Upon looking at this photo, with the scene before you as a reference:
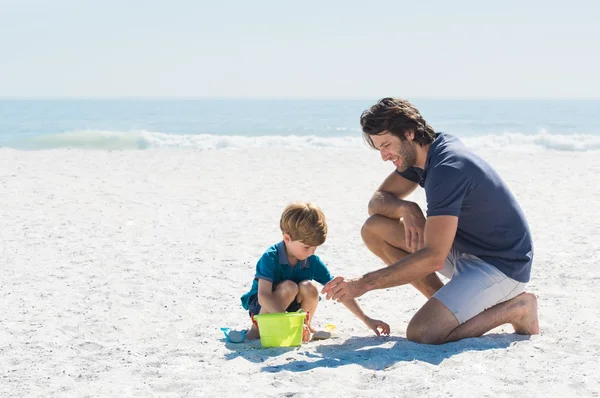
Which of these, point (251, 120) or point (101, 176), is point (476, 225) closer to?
point (101, 176)

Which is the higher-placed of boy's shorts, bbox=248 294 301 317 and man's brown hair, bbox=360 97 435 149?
man's brown hair, bbox=360 97 435 149

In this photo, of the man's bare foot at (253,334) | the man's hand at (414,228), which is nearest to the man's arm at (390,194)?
the man's hand at (414,228)

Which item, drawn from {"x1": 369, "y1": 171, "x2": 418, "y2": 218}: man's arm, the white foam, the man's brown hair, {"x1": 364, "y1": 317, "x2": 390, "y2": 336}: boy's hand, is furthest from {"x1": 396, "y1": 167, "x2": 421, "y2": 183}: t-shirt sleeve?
the white foam

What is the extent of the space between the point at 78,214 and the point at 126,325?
4.21 meters

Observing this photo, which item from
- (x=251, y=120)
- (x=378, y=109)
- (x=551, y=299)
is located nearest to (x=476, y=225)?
(x=378, y=109)

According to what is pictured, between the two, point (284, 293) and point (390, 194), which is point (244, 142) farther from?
point (284, 293)

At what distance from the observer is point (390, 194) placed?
184 inches

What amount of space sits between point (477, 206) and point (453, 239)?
0.77 feet

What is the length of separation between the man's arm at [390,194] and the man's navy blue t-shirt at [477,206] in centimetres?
39

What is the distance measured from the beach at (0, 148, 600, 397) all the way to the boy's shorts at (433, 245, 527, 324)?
0.19 m

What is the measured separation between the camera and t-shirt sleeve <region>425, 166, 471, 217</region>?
3.84 metres

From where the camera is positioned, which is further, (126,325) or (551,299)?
(551,299)

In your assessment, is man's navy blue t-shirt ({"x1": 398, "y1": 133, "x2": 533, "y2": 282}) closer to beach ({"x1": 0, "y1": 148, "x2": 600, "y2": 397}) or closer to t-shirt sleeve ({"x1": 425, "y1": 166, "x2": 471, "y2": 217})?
t-shirt sleeve ({"x1": 425, "y1": 166, "x2": 471, "y2": 217})

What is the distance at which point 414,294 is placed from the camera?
18.7 feet
